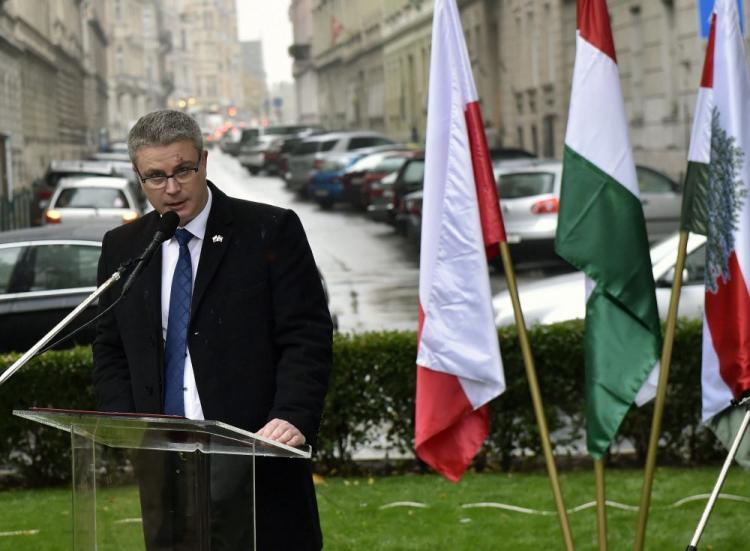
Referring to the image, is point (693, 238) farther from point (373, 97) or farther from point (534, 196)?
point (373, 97)

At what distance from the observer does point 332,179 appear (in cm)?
4097

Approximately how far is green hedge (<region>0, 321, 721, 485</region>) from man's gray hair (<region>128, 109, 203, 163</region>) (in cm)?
520

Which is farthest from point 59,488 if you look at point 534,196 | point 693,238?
point 534,196

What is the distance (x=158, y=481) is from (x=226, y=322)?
0.62m

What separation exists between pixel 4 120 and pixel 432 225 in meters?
44.5

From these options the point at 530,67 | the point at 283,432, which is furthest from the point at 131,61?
the point at 283,432

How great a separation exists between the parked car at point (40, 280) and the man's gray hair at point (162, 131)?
29.2 feet

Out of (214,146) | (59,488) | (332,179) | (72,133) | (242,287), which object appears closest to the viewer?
(242,287)

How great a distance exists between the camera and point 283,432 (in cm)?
404

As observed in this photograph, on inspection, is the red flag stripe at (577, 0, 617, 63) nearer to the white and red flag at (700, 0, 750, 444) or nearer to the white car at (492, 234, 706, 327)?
the white and red flag at (700, 0, 750, 444)

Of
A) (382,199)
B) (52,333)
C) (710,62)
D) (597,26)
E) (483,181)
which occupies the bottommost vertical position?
(382,199)

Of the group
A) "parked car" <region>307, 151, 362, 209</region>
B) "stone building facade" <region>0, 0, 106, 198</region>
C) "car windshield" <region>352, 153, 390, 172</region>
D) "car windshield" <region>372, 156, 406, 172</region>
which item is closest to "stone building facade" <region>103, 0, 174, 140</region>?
"stone building facade" <region>0, 0, 106, 198</region>

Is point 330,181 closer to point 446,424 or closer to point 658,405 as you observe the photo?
point 446,424

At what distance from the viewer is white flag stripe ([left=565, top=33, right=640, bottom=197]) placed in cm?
603
